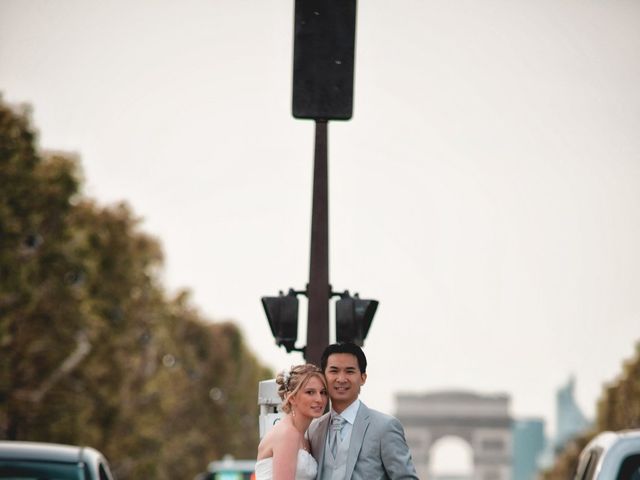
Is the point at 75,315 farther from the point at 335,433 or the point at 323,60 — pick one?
the point at 335,433

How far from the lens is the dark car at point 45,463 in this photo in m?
9.23

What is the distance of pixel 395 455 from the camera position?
22.2ft

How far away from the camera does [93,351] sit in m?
34.2

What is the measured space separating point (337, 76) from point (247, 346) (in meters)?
64.3

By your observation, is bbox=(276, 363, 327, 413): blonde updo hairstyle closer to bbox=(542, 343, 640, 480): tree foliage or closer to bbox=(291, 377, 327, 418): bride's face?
bbox=(291, 377, 327, 418): bride's face

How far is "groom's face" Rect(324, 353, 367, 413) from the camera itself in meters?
6.92

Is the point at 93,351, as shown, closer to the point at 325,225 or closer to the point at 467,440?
the point at 325,225

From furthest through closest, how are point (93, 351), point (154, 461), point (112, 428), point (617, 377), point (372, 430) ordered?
point (617, 377) < point (154, 461) < point (112, 428) < point (93, 351) < point (372, 430)

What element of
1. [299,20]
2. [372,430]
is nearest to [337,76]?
[299,20]

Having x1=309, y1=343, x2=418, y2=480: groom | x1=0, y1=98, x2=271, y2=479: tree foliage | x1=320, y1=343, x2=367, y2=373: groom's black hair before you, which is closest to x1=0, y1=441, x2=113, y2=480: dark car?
x1=309, y1=343, x2=418, y2=480: groom

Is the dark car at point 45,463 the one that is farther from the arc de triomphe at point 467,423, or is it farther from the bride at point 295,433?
the arc de triomphe at point 467,423

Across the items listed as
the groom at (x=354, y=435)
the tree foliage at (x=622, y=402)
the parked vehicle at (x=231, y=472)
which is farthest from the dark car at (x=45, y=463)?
the tree foliage at (x=622, y=402)

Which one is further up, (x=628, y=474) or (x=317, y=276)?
(x=317, y=276)

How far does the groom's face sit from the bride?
99mm
